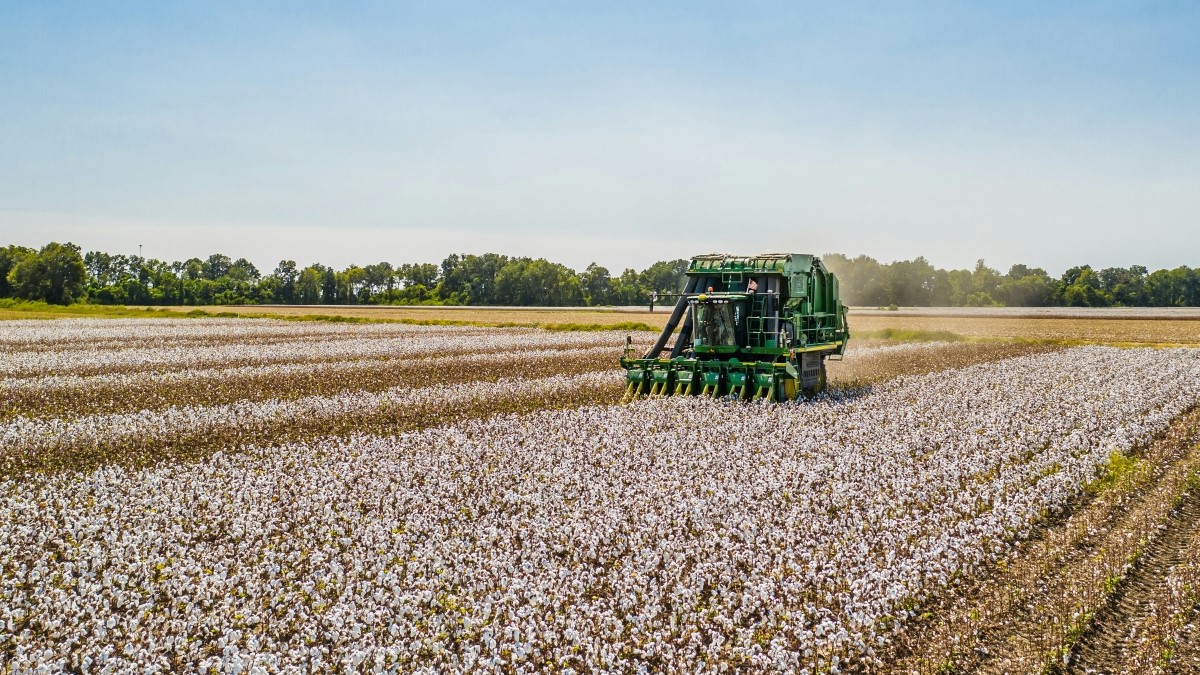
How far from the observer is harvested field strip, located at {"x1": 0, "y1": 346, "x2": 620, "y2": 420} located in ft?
63.4

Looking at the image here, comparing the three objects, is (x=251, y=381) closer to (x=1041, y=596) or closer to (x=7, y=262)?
(x=1041, y=596)

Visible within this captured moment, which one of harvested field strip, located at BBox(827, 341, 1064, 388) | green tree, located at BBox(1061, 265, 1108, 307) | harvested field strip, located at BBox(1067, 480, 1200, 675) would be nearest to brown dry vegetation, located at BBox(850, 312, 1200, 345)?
harvested field strip, located at BBox(827, 341, 1064, 388)

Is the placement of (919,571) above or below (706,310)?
below

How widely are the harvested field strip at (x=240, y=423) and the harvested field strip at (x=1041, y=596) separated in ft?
35.5

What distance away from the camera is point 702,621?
6836 mm

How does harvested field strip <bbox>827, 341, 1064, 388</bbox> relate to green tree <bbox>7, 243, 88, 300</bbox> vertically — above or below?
below

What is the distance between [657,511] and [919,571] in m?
3.03

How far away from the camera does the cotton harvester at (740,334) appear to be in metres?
18.3

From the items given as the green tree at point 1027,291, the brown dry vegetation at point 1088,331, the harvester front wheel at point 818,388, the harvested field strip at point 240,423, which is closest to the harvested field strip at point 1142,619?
the harvester front wheel at point 818,388

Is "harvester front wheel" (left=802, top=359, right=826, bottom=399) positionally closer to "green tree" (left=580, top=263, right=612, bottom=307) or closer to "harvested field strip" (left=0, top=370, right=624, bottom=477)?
"harvested field strip" (left=0, top=370, right=624, bottom=477)

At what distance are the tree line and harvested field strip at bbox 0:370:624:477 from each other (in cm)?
9143

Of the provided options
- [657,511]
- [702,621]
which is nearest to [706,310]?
[657,511]

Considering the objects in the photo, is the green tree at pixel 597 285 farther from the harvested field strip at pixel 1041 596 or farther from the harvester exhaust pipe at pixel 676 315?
the harvested field strip at pixel 1041 596

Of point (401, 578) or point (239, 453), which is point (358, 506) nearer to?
point (401, 578)
